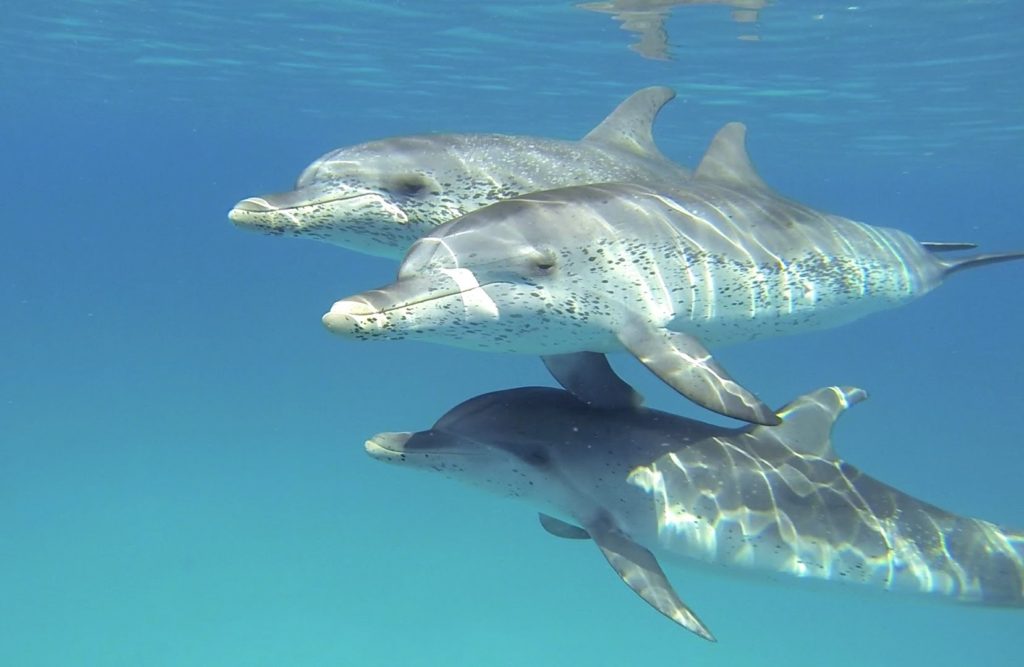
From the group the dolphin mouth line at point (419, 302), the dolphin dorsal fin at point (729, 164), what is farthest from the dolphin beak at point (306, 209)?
the dolphin dorsal fin at point (729, 164)

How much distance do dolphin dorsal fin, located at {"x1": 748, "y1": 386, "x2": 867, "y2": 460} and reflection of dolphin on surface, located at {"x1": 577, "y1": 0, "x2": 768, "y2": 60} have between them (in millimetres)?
13434

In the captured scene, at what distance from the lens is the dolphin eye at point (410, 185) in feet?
18.4

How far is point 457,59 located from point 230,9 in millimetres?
6469

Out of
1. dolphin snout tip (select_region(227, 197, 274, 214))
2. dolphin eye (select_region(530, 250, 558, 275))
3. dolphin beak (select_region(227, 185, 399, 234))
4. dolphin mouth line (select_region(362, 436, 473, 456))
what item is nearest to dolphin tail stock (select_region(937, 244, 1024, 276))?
dolphin eye (select_region(530, 250, 558, 275))

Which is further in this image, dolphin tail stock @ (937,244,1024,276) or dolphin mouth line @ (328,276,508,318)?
dolphin tail stock @ (937,244,1024,276)

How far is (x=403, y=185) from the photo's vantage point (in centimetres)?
561

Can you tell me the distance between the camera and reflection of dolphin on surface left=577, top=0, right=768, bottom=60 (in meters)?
18.0

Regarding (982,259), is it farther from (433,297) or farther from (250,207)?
(250,207)

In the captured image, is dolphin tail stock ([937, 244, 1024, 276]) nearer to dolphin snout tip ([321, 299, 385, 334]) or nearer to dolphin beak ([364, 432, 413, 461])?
dolphin beak ([364, 432, 413, 461])

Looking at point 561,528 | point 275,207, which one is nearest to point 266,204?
point 275,207

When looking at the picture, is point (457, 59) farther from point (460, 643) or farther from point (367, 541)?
point (460, 643)

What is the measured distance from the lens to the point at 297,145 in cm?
6288

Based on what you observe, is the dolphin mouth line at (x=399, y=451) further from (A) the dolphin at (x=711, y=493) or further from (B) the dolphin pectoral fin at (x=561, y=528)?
(B) the dolphin pectoral fin at (x=561, y=528)

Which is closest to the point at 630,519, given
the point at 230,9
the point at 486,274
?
the point at 486,274
